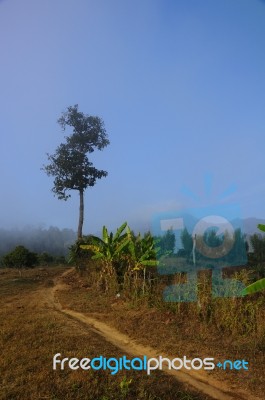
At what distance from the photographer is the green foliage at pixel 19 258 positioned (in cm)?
1652

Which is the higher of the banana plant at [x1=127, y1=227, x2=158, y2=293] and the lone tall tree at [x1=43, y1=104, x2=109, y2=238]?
the lone tall tree at [x1=43, y1=104, x2=109, y2=238]

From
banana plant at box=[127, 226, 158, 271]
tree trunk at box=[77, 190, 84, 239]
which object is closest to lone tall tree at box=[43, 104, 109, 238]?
tree trunk at box=[77, 190, 84, 239]

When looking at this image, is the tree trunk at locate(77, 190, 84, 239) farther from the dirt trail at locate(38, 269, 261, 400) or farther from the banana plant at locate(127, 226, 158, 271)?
the dirt trail at locate(38, 269, 261, 400)

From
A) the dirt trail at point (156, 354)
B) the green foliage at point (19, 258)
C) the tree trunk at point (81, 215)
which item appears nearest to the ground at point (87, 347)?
the dirt trail at point (156, 354)

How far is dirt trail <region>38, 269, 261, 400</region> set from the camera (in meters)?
4.65

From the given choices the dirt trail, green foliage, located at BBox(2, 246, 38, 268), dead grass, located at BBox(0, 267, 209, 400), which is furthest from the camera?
green foliage, located at BBox(2, 246, 38, 268)

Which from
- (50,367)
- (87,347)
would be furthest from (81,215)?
(50,367)

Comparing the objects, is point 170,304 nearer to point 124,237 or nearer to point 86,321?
point 86,321

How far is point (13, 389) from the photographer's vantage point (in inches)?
173

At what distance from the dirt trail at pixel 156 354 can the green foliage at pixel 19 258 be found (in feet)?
25.9

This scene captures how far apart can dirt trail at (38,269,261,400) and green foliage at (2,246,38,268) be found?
25.9 feet

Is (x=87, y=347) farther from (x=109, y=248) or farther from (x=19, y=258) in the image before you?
(x=19, y=258)

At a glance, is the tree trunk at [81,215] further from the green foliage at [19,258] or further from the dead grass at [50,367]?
the dead grass at [50,367]

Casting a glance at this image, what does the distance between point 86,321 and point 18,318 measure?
55.7 inches
